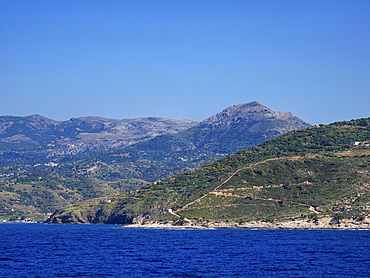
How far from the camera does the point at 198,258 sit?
106 meters

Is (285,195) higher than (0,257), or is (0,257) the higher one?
(285,195)

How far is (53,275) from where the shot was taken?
8475 cm

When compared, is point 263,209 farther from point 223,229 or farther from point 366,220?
point 366,220

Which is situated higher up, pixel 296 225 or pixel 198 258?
pixel 296 225

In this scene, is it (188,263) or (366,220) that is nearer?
(188,263)

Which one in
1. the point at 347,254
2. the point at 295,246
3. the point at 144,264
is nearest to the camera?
the point at 144,264

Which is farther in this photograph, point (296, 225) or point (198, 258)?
point (296, 225)

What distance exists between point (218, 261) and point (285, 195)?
102m

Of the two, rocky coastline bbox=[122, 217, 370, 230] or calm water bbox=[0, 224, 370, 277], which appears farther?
rocky coastline bbox=[122, 217, 370, 230]

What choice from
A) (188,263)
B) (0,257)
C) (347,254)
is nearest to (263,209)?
(347,254)

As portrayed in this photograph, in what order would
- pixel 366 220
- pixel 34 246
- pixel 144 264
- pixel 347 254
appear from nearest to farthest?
pixel 144 264 < pixel 347 254 < pixel 34 246 < pixel 366 220

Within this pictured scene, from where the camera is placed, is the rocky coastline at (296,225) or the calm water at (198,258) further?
the rocky coastline at (296,225)

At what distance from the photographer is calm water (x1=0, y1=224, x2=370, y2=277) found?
87562 mm

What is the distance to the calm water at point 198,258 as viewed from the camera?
87562mm
